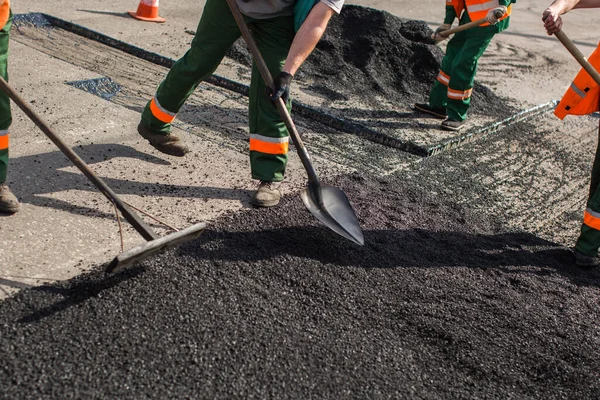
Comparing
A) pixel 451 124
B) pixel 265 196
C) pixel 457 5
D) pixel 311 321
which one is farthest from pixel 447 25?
pixel 311 321

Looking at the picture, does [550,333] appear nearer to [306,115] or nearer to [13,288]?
[13,288]

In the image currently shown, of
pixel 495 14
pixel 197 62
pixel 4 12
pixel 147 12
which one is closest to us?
pixel 4 12

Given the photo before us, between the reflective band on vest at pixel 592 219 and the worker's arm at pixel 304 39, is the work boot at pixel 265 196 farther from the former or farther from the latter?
the reflective band on vest at pixel 592 219

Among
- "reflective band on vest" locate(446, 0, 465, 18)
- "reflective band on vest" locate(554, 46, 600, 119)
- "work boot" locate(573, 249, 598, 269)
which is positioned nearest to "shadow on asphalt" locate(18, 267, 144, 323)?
"work boot" locate(573, 249, 598, 269)

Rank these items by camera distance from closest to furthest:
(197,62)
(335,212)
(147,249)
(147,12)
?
(147,249) → (335,212) → (197,62) → (147,12)

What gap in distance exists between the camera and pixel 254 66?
3.88 m

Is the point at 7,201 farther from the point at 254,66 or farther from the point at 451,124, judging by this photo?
the point at 451,124

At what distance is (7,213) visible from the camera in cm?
346

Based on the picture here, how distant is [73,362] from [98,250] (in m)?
0.86

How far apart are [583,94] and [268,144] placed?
187 cm

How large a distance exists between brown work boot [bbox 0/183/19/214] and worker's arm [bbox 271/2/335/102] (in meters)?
1.39

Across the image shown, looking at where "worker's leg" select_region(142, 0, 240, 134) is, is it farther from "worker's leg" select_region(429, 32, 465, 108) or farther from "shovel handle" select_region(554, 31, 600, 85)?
"worker's leg" select_region(429, 32, 465, 108)

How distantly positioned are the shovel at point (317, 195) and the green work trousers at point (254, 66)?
22cm

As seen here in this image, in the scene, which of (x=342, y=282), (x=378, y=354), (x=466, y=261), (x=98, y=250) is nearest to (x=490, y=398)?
(x=378, y=354)
